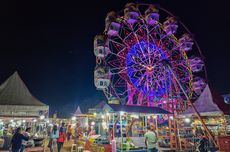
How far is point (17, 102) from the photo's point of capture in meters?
15.3

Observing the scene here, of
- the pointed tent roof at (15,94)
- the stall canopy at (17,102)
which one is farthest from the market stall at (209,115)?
the pointed tent roof at (15,94)

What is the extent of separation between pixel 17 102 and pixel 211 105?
1368 centimetres

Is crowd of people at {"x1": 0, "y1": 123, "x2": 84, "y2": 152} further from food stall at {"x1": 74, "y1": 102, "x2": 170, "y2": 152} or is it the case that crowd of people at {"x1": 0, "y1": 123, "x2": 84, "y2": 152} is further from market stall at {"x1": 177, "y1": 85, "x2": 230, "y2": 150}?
market stall at {"x1": 177, "y1": 85, "x2": 230, "y2": 150}

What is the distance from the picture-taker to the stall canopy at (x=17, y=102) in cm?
1484

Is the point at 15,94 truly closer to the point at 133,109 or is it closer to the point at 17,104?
the point at 17,104

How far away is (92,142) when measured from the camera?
46.3 feet

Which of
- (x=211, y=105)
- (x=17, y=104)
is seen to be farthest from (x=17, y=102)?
(x=211, y=105)

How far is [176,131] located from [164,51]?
10.2m

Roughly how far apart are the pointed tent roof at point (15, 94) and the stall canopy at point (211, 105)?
39.1 feet

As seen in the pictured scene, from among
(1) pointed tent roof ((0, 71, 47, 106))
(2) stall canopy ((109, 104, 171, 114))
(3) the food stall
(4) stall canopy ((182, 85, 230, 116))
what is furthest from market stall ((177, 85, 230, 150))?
(1) pointed tent roof ((0, 71, 47, 106))

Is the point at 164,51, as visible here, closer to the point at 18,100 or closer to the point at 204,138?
the point at 204,138

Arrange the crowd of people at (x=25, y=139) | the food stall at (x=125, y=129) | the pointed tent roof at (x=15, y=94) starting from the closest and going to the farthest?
1. the crowd of people at (x=25, y=139)
2. the food stall at (x=125, y=129)
3. the pointed tent roof at (x=15, y=94)

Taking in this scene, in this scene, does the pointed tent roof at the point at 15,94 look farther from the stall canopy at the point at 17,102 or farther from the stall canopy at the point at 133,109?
the stall canopy at the point at 133,109

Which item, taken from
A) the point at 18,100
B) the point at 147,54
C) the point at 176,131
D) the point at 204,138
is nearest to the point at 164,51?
the point at 147,54
